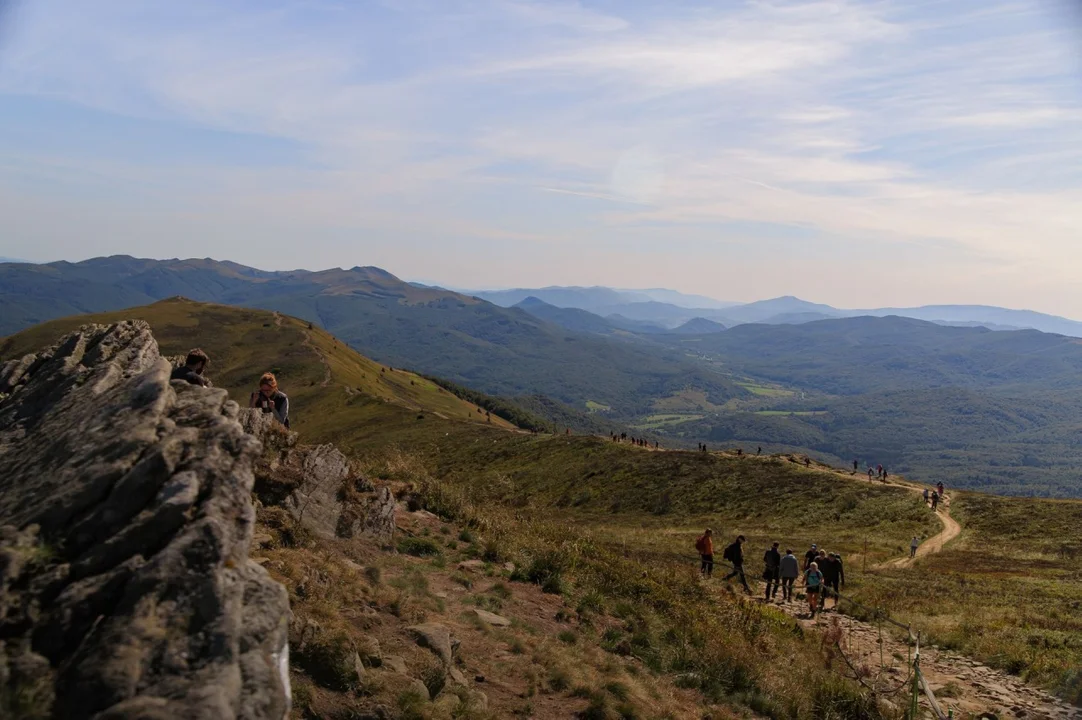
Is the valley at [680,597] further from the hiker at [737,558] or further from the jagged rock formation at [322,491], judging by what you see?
the hiker at [737,558]

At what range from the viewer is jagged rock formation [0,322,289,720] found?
15.2 feet

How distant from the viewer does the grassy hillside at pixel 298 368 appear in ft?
317

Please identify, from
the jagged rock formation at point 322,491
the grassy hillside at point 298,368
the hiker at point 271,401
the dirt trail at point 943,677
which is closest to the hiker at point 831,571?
the dirt trail at point 943,677

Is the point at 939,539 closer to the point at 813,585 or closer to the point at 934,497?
the point at 934,497

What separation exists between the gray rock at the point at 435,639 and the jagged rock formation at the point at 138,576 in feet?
14.0

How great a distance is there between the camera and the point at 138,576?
16.9 feet

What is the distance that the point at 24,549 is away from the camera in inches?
209

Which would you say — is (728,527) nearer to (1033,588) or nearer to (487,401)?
(1033,588)

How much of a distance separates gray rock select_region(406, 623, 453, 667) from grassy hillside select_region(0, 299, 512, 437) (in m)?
78.8

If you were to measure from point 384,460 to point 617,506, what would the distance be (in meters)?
33.9

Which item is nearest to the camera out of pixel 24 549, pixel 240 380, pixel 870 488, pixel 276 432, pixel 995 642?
pixel 24 549

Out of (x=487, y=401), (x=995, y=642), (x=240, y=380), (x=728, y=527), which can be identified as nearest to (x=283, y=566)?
(x=995, y=642)

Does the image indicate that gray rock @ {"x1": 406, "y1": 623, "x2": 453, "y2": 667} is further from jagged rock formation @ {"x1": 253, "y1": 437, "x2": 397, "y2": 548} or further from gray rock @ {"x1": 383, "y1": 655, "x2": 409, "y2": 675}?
jagged rock formation @ {"x1": 253, "y1": 437, "x2": 397, "y2": 548}

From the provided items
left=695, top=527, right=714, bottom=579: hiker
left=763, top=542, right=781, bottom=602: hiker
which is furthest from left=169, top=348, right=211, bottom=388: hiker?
left=763, top=542, right=781, bottom=602: hiker
